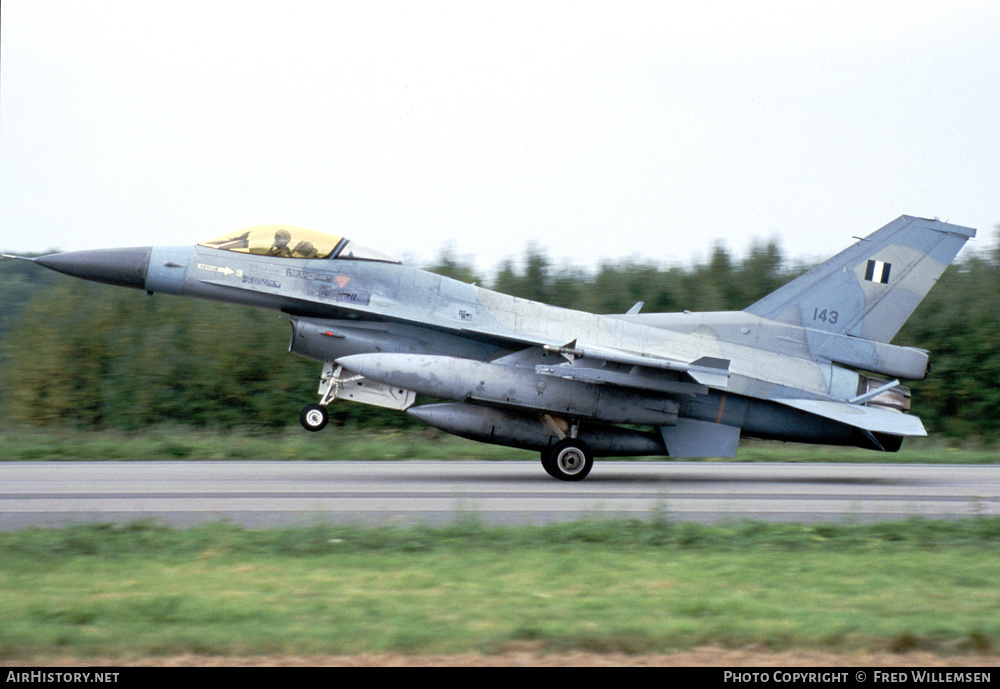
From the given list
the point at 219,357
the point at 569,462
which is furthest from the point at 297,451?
the point at 219,357

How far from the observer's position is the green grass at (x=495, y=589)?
17.7 feet

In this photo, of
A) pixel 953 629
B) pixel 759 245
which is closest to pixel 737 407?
pixel 953 629

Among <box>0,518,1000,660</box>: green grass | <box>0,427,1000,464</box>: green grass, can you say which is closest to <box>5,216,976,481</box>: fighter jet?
<box>0,427,1000,464</box>: green grass

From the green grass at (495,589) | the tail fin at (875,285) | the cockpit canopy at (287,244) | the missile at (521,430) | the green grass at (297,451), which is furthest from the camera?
the green grass at (297,451)

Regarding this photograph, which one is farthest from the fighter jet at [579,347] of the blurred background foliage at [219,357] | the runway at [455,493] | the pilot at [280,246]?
the blurred background foliage at [219,357]

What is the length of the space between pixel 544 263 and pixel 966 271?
43.1ft

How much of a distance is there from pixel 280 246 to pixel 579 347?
188 inches

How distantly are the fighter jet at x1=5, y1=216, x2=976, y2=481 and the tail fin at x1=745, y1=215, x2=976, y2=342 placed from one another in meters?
0.02

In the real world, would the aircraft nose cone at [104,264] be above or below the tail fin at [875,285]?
below

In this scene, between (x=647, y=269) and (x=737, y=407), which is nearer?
(x=737, y=407)

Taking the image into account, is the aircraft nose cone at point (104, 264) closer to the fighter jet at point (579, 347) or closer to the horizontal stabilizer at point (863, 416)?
the fighter jet at point (579, 347)

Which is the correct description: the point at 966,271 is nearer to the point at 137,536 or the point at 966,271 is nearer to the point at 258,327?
the point at 258,327

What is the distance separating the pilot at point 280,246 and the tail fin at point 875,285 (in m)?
7.38

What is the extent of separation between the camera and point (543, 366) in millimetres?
13266
